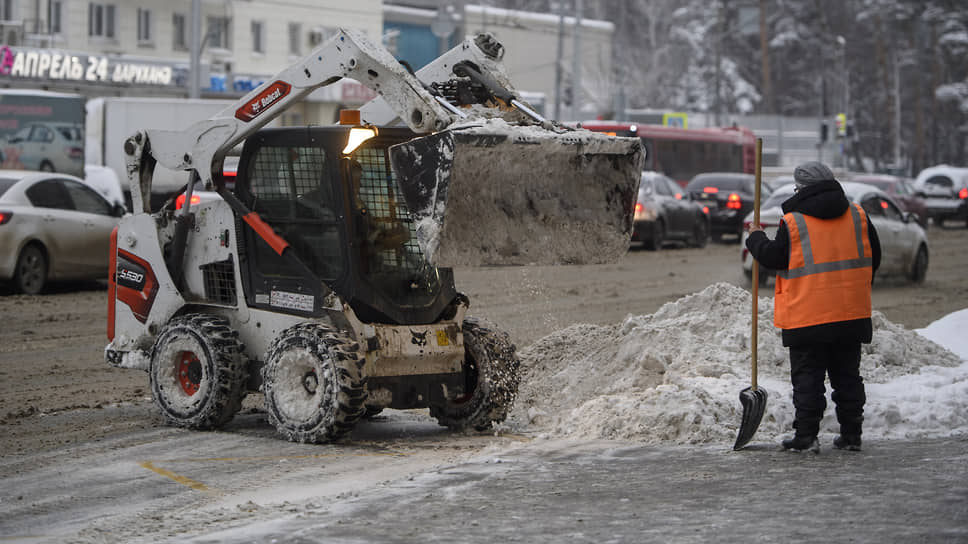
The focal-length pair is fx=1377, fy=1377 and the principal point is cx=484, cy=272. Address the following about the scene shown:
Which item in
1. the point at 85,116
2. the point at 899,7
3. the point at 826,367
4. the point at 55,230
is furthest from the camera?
the point at 899,7

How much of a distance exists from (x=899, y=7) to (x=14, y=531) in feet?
236

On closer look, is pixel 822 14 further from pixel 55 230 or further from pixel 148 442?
pixel 148 442

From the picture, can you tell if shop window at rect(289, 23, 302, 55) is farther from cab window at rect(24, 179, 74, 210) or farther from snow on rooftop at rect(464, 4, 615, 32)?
cab window at rect(24, 179, 74, 210)

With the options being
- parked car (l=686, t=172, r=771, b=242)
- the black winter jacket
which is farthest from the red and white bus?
the black winter jacket

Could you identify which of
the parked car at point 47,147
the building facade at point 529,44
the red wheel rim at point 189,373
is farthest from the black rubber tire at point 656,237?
the building facade at point 529,44

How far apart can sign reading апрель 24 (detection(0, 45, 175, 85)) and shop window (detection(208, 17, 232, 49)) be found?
423 centimetres

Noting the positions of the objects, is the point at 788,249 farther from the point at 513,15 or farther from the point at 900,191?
the point at 513,15

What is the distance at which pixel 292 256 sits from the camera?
28.7 feet

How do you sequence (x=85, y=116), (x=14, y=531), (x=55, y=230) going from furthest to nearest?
(x=85, y=116), (x=55, y=230), (x=14, y=531)

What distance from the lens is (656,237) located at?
28.5m

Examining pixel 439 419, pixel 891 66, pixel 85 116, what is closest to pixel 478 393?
pixel 439 419

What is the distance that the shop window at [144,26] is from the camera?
1870 inches

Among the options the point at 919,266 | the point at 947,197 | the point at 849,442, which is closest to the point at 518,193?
the point at 849,442

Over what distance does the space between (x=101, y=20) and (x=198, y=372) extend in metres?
39.4
